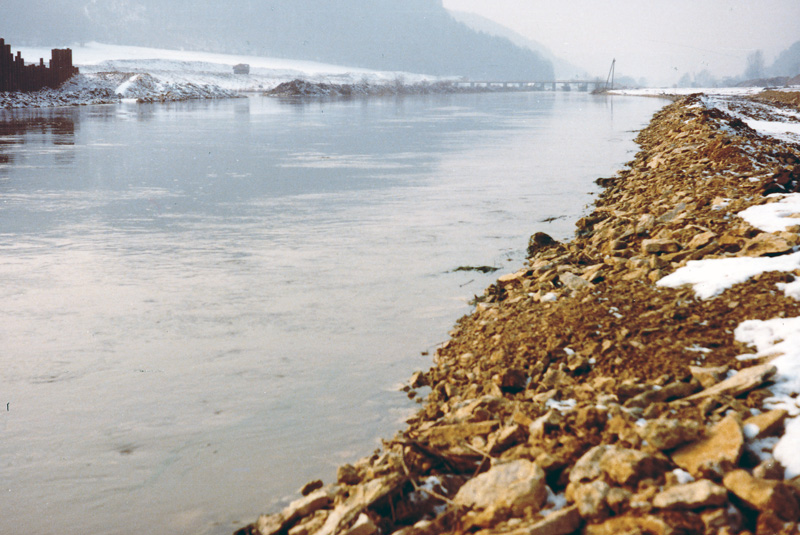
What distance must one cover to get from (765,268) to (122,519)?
5.54 metres

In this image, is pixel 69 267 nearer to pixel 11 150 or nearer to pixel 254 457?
pixel 254 457

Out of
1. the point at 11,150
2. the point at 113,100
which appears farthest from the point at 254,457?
the point at 113,100

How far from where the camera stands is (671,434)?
371cm

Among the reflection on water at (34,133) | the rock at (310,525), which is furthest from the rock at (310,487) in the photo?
the reflection on water at (34,133)

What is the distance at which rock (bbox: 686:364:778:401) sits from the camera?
4199 mm

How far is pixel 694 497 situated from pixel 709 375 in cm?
149

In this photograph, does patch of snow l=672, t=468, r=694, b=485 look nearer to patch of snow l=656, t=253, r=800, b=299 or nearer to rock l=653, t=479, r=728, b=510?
rock l=653, t=479, r=728, b=510

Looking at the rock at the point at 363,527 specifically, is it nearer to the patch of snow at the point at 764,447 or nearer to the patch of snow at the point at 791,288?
the patch of snow at the point at 764,447

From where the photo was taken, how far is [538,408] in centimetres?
460

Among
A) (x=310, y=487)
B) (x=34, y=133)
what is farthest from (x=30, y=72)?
(x=310, y=487)

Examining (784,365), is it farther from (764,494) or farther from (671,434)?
(764,494)

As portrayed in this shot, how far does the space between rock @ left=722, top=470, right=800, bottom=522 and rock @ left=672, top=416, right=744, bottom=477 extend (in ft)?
0.39

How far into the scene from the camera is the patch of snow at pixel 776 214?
8023 mm

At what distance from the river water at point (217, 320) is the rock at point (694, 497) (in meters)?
2.26
